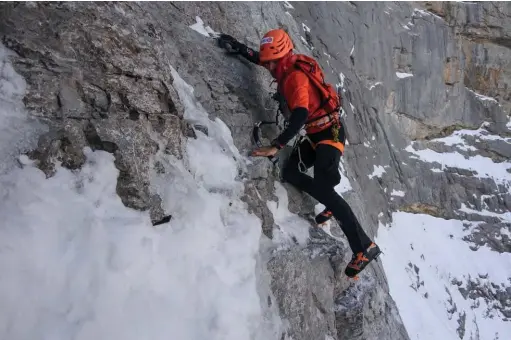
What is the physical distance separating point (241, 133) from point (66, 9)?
2345 millimetres

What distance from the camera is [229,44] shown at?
6.14 meters

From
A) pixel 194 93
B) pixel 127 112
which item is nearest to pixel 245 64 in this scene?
pixel 194 93

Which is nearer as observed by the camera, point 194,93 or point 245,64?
point 194,93

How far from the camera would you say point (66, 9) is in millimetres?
4113

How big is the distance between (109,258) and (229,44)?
3894 millimetres

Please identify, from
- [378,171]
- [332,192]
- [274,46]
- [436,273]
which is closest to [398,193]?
[378,171]

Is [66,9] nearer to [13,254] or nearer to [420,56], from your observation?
[13,254]

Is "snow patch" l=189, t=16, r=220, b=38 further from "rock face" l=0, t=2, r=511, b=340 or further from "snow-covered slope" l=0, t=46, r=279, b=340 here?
"snow-covered slope" l=0, t=46, r=279, b=340

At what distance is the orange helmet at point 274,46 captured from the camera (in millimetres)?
5410

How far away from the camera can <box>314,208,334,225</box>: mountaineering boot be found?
18.8ft

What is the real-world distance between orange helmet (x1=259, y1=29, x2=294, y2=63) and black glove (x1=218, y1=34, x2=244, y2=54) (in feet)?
2.43

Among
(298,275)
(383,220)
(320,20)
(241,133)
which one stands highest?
(241,133)

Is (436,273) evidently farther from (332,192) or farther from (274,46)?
(274,46)

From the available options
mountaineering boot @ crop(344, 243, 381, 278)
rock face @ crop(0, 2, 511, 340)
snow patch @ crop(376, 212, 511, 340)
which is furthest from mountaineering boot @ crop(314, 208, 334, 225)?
snow patch @ crop(376, 212, 511, 340)
